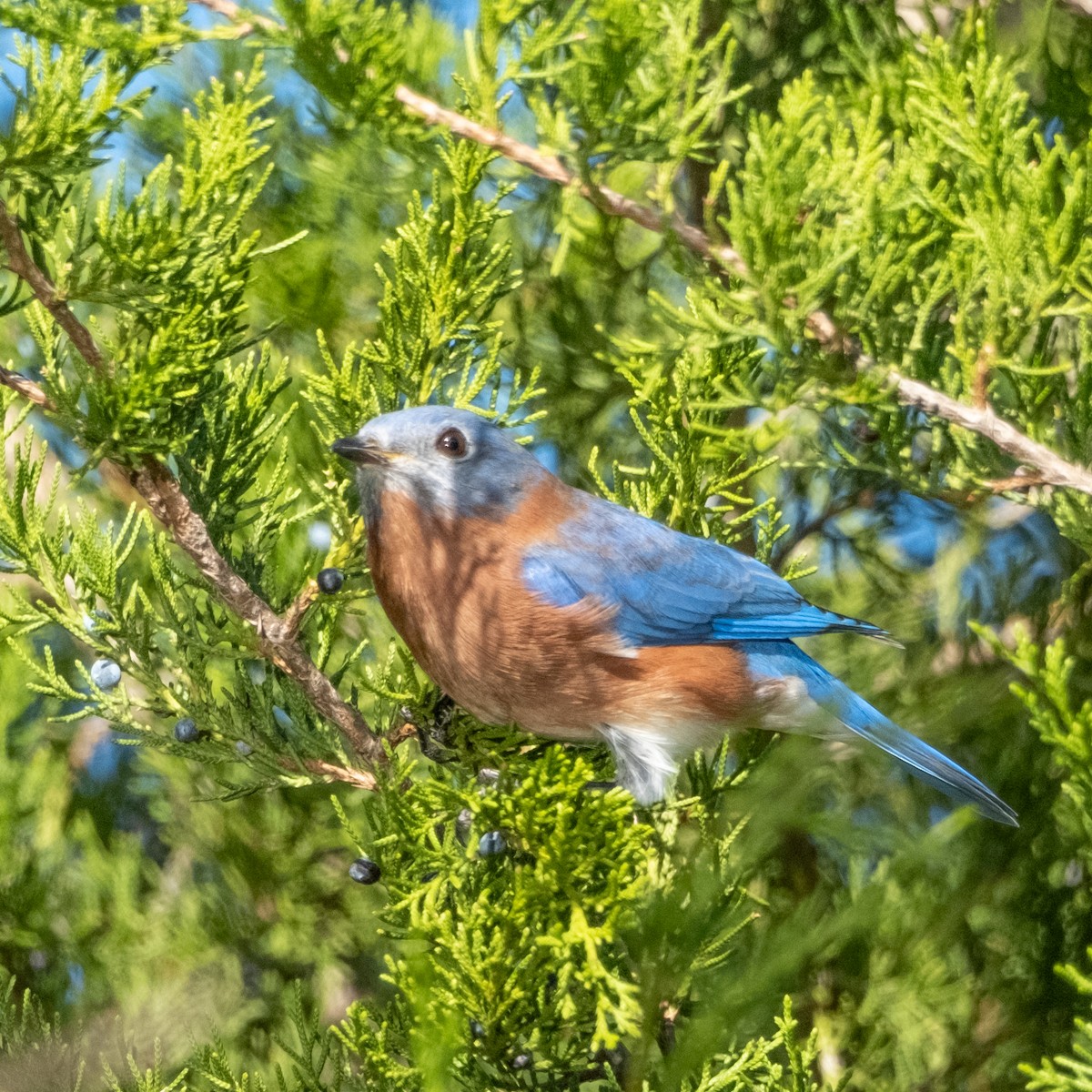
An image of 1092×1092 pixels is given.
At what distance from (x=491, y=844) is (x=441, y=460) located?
3.00ft

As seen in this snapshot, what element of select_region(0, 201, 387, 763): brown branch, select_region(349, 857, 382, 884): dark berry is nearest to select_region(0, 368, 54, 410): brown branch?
select_region(0, 201, 387, 763): brown branch

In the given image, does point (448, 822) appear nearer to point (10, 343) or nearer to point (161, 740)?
point (161, 740)

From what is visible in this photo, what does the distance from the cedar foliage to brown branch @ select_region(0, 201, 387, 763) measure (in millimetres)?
41

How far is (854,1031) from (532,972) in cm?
87

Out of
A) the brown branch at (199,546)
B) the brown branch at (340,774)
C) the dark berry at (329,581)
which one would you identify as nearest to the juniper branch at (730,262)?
the brown branch at (199,546)

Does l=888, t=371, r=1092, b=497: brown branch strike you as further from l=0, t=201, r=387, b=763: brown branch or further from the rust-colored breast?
l=0, t=201, r=387, b=763: brown branch

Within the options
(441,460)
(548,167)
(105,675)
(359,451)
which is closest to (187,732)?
(105,675)

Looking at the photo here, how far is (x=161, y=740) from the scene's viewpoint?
2230 mm

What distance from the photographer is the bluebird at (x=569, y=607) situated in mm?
2490

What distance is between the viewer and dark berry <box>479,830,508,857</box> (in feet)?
6.66

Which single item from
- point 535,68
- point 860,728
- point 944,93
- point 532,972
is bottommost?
point 532,972

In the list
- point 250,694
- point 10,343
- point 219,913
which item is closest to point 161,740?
point 250,694

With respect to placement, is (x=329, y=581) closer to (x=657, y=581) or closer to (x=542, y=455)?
(x=657, y=581)

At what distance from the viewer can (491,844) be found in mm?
2039
